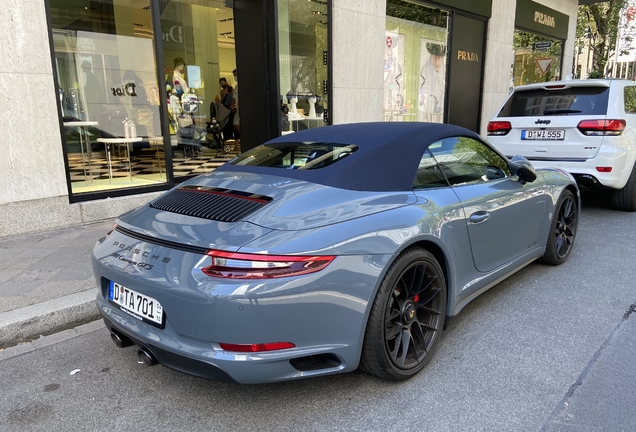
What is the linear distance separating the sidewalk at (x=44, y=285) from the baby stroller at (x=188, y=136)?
5.79 metres

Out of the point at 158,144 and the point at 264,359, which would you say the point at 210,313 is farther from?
the point at 158,144

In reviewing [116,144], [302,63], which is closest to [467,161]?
[302,63]

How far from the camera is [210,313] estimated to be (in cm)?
208

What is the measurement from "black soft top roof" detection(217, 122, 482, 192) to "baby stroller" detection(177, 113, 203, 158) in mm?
7947

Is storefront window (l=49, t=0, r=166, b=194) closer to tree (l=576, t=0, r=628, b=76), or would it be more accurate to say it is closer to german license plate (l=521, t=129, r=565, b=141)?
german license plate (l=521, t=129, r=565, b=141)

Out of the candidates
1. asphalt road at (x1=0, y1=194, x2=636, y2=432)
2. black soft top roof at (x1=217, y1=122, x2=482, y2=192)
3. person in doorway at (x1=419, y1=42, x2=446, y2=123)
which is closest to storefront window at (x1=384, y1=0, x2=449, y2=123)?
person in doorway at (x1=419, y1=42, x2=446, y2=123)

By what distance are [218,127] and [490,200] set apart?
1025 centimetres

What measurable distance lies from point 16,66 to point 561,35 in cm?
1815

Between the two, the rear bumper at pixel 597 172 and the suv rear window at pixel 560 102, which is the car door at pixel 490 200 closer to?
the rear bumper at pixel 597 172

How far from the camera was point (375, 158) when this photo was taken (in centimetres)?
286

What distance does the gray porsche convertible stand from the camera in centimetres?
213

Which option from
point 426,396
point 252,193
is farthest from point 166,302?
point 426,396

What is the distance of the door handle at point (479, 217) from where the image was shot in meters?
3.15

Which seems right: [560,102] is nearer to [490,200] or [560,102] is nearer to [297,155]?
[490,200]
